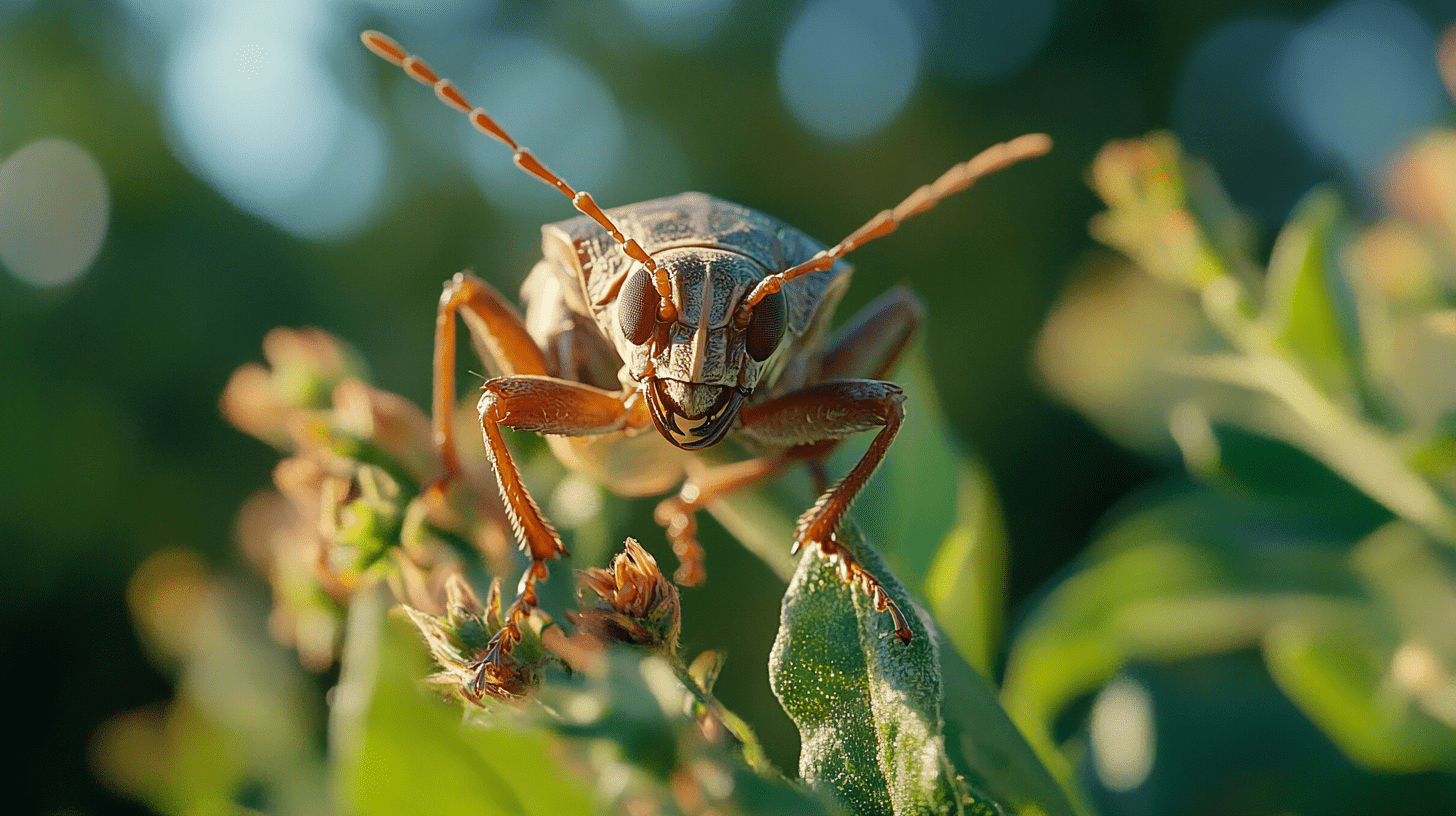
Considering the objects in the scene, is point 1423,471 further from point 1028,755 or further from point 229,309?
point 229,309

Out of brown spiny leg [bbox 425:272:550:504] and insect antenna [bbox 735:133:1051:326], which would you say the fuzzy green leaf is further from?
brown spiny leg [bbox 425:272:550:504]

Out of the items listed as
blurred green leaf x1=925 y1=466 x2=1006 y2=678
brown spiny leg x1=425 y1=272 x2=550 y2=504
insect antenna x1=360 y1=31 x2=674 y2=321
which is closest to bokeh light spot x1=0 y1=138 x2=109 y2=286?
brown spiny leg x1=425 y1=272 x2=550 y2=504

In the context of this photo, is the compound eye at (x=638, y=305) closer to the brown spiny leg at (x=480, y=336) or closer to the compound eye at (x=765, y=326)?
the compound eye at (x=765, y=326)

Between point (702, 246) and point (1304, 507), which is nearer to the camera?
point (702, 246)

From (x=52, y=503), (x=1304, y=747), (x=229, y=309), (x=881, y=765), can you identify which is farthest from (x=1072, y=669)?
(x=229, y=309)

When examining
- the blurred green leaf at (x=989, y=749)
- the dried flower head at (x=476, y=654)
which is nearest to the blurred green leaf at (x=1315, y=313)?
the blurred green leaf at (x=989, y=749)

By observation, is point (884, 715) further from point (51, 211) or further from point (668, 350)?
point (51, 211)

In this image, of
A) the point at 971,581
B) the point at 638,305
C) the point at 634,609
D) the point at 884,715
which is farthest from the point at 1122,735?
the point at 638,305
